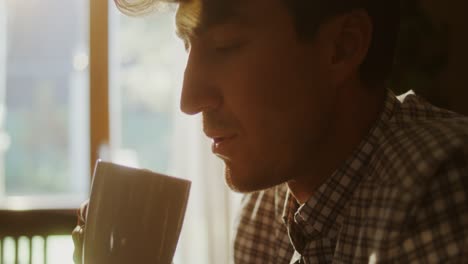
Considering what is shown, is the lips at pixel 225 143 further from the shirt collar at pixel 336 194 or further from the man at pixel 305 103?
the shirt collar at pixel 336 194

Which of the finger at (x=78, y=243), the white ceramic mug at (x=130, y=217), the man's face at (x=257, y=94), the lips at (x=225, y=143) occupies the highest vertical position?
the man's face at (x=257, y=94)

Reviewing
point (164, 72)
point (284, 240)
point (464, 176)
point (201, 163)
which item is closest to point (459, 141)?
point (464, 176)

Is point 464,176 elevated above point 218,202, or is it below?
above

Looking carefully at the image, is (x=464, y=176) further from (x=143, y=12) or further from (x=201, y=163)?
(x=201, y=163)

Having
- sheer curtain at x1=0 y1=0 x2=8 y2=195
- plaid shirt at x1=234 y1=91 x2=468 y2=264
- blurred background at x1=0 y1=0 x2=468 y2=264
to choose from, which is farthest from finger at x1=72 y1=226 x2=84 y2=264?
sheer curtain at x1=0 y1=0 x2=8 y2=195

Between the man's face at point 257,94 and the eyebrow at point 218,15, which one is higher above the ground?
the eyebrow at point 218,15

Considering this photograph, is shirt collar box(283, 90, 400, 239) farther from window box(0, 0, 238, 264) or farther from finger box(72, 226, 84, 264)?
window box(0, 0, 238, 264)

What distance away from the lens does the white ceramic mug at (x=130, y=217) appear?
0.66 m

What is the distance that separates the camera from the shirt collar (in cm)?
77

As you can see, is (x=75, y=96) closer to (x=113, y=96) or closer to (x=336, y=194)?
(x=113, y=96)

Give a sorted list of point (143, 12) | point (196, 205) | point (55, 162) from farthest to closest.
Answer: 1. point (55, 162)
2. point (196, 205)
3. point (143, 12)

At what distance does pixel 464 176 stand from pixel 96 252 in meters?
0.37

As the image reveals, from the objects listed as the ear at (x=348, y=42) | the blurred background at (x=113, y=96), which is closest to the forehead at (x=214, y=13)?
the ear at (x=348, y=42)

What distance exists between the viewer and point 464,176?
1.97 ft
